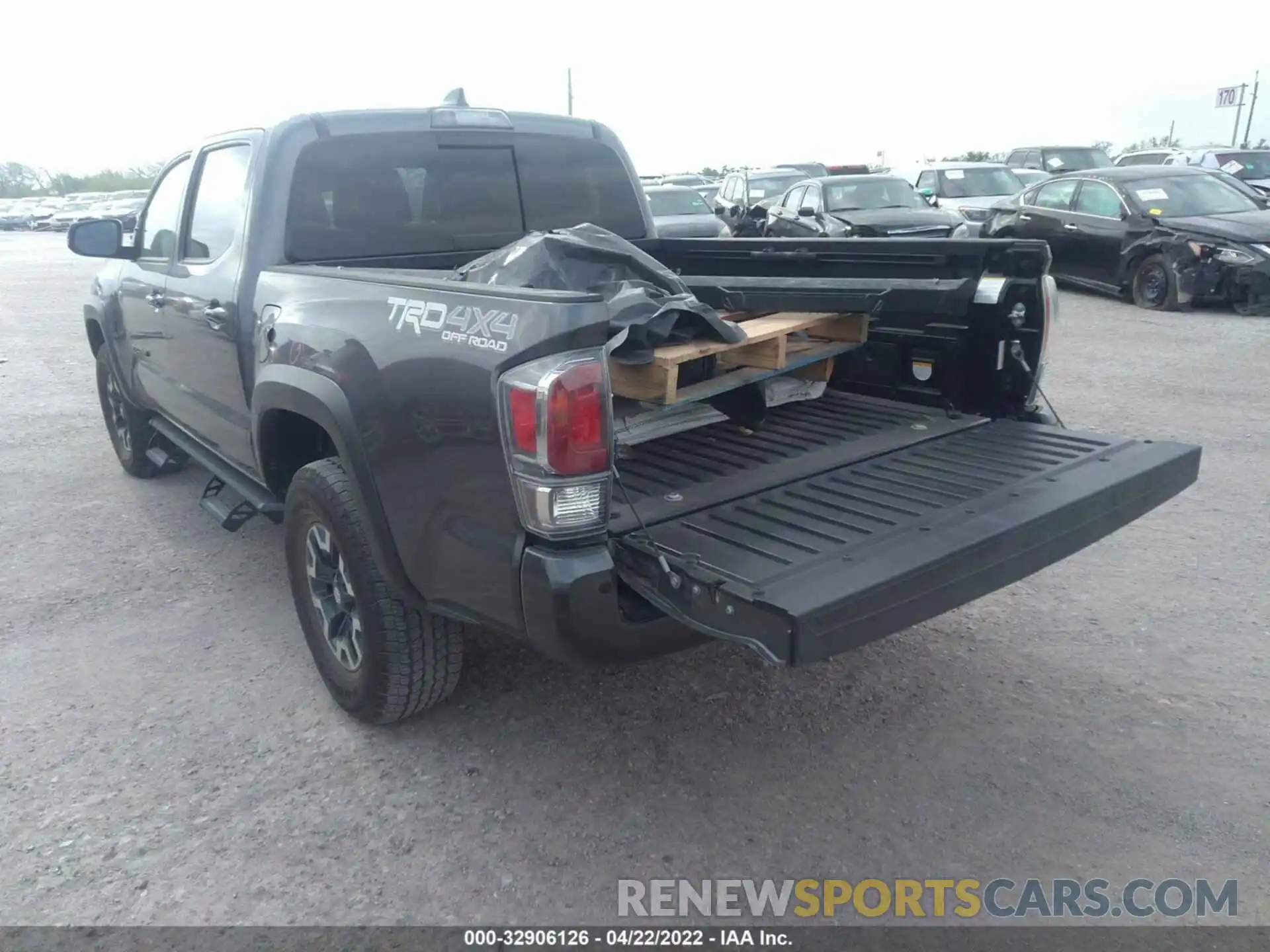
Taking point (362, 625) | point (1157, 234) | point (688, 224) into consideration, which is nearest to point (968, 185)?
point (688, 224)

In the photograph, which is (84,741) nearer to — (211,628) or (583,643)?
(211,628)

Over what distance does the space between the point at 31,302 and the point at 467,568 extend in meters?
17.8

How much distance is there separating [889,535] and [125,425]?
5.34 meters

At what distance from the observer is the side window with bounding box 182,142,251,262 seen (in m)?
4.09

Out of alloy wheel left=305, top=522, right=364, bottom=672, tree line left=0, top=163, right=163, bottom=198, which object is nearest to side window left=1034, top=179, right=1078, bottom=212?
alloy wheel left=305, top=522, right=364, bottom=672

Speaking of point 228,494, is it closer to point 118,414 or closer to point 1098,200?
point 118,414

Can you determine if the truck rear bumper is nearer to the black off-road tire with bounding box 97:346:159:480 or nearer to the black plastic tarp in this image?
the black plastic tarp

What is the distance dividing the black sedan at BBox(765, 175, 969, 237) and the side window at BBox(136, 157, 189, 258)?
9.73 metres

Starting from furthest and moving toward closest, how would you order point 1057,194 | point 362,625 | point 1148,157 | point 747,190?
1. point 1148,157
2. point 747,190
3. point 1057,194
4. point 362,625

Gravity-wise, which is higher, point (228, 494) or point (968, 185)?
point (968, 185)

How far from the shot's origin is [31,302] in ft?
57.0

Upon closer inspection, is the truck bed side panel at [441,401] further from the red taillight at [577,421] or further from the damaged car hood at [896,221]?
the damaged car hood at [896,221]

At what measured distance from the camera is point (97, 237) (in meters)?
5.06

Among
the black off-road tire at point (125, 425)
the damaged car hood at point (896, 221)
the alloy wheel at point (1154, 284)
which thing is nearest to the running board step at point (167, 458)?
the black off-road tire at point (125, 425)
